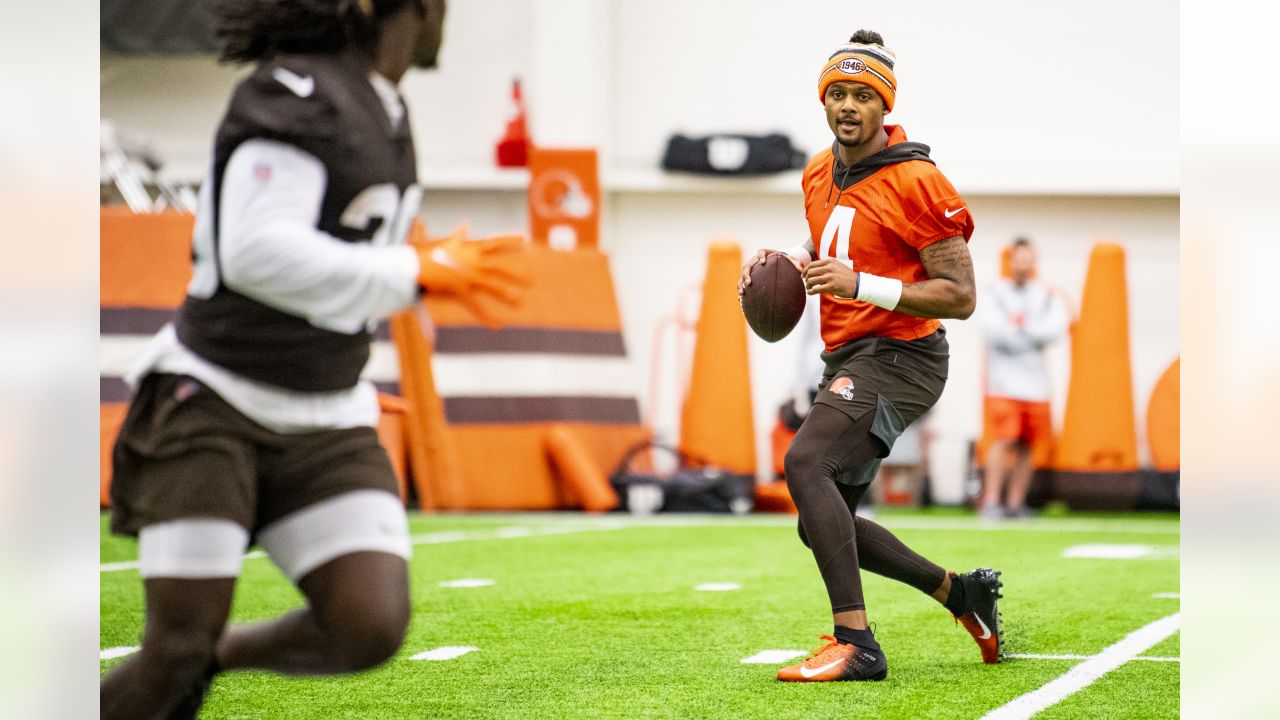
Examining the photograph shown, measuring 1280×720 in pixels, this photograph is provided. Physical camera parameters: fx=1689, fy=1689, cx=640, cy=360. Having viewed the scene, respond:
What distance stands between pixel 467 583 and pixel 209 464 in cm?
416

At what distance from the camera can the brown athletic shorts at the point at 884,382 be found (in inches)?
184

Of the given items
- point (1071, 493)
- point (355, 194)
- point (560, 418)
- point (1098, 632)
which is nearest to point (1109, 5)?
point (1071, 493)

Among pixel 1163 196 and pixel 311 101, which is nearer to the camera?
pixel 311 101

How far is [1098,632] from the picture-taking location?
5703 mm

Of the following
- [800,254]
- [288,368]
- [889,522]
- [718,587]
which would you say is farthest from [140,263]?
[288,368]

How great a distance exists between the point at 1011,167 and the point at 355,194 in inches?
469

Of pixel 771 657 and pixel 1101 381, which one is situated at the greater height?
pixel 1101 381

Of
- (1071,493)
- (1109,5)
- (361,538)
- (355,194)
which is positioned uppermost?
(1109,5)

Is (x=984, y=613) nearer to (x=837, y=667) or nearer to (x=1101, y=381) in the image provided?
(x=837, y=667)

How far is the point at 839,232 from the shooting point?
15.6 feet

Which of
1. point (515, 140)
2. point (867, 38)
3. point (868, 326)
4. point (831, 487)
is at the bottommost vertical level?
point (831, 487)

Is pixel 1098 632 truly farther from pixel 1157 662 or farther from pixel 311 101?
pixel 311 101

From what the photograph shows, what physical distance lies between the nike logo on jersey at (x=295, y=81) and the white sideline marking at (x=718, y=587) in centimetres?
419

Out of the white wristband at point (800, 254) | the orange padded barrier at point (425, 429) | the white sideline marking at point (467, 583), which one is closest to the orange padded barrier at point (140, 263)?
the orange padded barrier at point (425, 429)
